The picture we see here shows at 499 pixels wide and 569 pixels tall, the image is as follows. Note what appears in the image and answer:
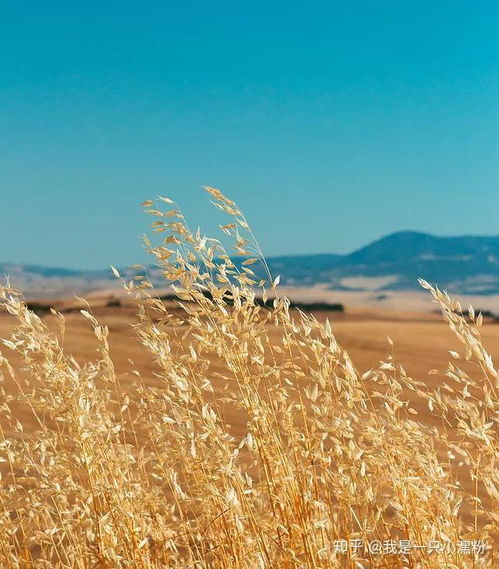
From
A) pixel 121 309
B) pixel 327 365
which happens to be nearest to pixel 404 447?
pixel 327 365

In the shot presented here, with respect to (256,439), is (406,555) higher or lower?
lower

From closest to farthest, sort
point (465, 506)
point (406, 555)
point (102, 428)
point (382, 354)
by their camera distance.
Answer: point (102, 428) < point (406, 555) < point (465, 506) < point (382, 354)

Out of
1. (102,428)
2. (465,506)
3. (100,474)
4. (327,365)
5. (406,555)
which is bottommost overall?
(465,506)

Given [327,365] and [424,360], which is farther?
[424,360]

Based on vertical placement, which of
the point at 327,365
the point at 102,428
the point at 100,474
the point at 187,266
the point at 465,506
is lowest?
the point at 465,506

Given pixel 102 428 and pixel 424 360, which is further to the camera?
pixel 424 360

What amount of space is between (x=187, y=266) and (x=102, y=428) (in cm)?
56

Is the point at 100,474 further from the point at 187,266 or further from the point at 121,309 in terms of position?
the point at 121,309

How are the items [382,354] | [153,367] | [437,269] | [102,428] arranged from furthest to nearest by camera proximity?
[437,269] → [382,354] → [153,367] → [102,428]

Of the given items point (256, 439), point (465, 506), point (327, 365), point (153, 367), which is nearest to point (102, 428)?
point (256, 439)

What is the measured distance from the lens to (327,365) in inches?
95.8

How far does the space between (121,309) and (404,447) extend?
1488 cm

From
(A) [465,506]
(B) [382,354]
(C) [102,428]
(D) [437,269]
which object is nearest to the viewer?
(C) [102,428]

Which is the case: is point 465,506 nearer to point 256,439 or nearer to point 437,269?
point 256,439
